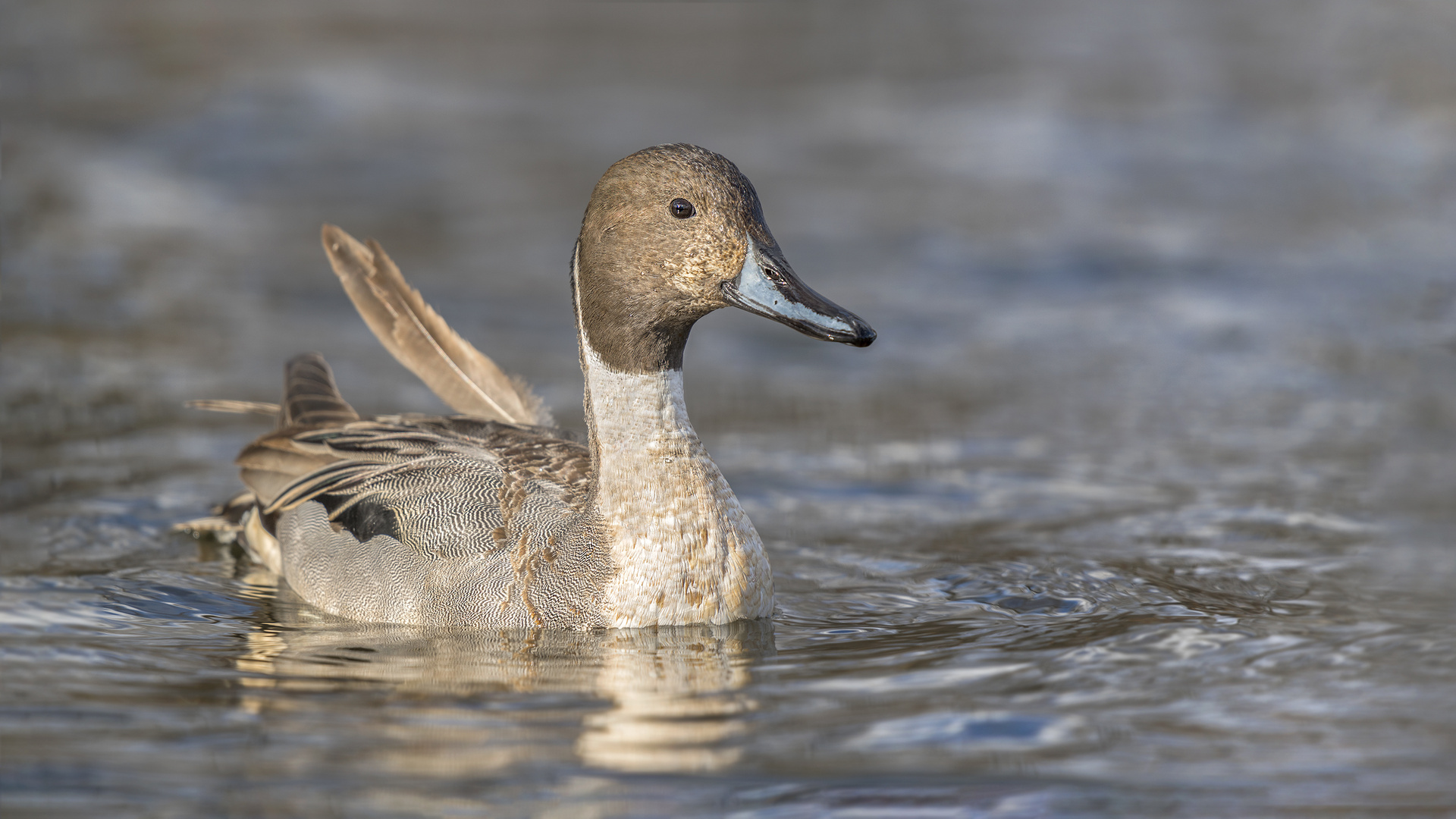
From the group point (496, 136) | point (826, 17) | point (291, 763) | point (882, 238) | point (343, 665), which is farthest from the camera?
point (826, 17)

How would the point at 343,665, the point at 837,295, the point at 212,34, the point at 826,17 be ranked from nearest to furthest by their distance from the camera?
1. the point at 343,665
2. the point at 837,295
3. the point at 212,34
4. the point at 826,17

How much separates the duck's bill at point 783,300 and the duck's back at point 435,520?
111 centimetres

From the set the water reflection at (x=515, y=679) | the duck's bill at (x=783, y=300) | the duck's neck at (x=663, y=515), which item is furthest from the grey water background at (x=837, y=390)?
the duck's bill at (x=783, y=300)

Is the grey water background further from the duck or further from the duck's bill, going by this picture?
the duck's bill

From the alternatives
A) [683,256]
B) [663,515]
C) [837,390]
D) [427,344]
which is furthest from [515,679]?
[837,390]

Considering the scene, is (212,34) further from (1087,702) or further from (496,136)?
(1087,702)

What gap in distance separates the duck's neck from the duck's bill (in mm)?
567

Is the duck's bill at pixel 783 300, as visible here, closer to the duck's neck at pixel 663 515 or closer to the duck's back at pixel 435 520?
the duck's neck at pixel 663 515

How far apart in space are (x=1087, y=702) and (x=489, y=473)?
8.73ft

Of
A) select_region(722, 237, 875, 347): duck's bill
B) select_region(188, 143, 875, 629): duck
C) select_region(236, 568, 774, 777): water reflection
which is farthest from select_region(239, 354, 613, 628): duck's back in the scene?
select_region(722, 237, 875, 347): duck's bill

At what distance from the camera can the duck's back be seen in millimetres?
6848

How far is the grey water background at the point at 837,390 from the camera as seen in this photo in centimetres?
555

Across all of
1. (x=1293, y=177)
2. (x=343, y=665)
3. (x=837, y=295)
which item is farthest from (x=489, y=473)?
(x=1293, y=177)

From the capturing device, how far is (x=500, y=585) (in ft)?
22.5
